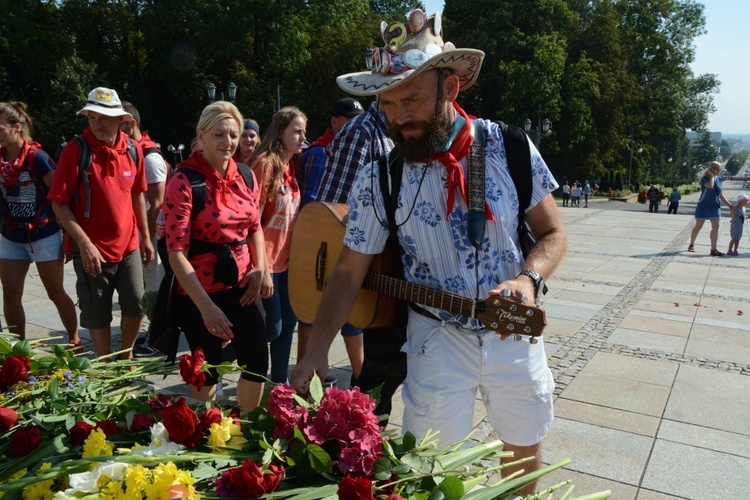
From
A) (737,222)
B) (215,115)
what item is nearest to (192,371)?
(215,115)

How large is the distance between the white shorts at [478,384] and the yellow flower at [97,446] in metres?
1.12

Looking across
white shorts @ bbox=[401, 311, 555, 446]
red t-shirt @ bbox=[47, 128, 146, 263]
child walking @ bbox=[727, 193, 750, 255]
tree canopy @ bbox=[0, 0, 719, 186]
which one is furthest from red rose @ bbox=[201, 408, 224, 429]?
tree canopy @ bbox=[0, 0, 719, 186]

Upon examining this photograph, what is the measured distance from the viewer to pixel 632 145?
5012cm

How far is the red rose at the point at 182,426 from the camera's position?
1572mm

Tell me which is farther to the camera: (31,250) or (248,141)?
(248,141)

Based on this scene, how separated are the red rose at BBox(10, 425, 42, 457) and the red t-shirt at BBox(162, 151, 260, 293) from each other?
1488 millimetres

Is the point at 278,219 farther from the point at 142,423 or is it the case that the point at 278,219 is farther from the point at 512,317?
the point at 142,423

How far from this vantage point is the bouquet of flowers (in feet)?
4.58

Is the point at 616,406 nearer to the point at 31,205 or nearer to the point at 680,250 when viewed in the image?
the point at 31,205

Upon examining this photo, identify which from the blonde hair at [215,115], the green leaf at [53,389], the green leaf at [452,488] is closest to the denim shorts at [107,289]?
the blonde hair at [215,115]

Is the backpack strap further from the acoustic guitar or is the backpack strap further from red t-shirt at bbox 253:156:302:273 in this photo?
the acoustic guitar

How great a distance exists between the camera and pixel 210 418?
5.38 ft

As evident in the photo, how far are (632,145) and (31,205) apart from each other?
168ft

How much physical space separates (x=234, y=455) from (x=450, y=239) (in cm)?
106
